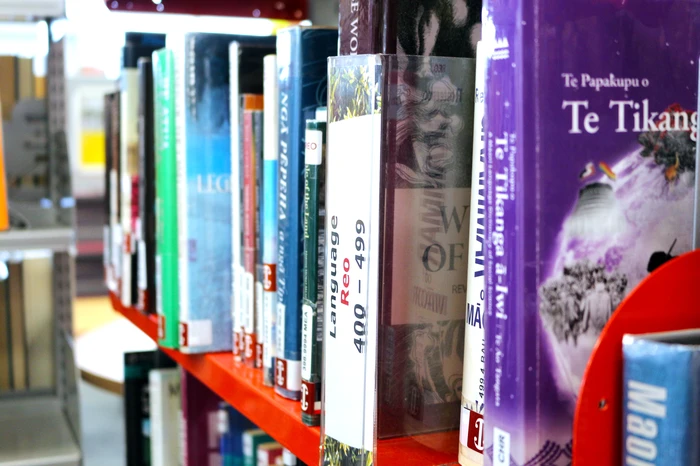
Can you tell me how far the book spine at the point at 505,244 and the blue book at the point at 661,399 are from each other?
0.06 metres

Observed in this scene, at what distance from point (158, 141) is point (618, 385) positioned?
809mm

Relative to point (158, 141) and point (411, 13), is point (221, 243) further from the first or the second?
point (411, 13)

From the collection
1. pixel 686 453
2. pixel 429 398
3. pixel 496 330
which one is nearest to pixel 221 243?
pixel 429 398

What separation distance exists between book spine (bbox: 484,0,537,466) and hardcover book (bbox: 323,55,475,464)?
0.11 m

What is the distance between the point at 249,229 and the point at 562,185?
517mm

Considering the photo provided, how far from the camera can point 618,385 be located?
0.41m

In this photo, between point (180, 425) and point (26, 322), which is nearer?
point (180, 425)

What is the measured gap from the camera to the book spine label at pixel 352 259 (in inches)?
22.0

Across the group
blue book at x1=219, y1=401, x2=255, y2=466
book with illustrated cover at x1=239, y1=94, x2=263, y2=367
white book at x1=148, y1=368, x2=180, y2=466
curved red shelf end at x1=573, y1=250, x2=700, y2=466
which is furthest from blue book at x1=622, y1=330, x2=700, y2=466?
white book at x1=148, y1=368, x2=180, y2=466

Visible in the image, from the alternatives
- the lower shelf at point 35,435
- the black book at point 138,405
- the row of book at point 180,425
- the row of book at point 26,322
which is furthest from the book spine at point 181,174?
the row of book at point 26,322

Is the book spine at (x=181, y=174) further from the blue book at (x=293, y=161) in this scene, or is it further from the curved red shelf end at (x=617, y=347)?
the curved red shelf end at (x=617, y=347)

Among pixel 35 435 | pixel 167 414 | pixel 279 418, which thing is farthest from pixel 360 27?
pixel 35 435

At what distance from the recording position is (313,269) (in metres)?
0.70

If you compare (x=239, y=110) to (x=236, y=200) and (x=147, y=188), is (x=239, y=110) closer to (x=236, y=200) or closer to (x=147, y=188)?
(x=236, y=200)
